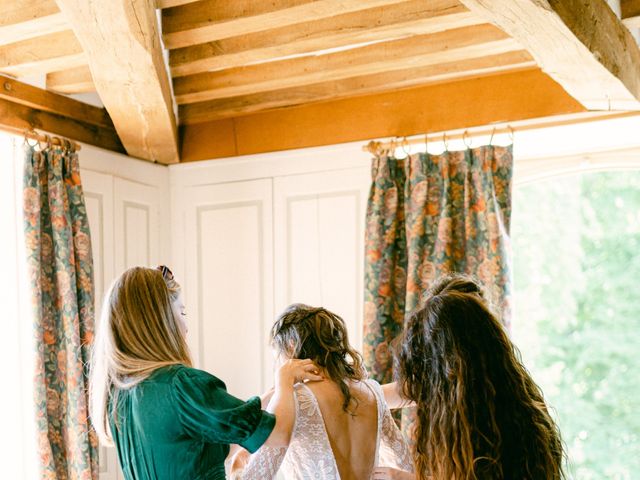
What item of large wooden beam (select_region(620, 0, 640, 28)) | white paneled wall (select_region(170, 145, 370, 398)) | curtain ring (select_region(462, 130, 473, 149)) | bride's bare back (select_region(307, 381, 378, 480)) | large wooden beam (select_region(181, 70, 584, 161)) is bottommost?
bride's bare back (select_region(307, 381, 378, 480))

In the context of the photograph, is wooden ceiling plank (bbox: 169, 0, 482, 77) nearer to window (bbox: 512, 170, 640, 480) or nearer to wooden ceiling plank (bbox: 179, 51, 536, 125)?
wooden ceiling plank (bbox: 179, 51, 536, 125)

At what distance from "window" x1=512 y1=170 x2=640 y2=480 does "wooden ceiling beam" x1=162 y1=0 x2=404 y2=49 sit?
183 centimetres

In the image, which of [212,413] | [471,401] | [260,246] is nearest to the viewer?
[471,401]

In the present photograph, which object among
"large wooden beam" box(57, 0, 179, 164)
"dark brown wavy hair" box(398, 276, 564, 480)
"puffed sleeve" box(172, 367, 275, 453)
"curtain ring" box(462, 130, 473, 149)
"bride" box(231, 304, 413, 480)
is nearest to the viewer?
"dark brown wavy hair" box(398, 276, 564, 480)

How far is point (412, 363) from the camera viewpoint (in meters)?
1.95

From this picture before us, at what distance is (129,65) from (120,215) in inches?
45.2

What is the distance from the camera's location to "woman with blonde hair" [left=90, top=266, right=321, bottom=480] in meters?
2.18

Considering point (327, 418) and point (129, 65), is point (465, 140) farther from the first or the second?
point (327, 418)

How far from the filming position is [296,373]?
2350 millimetres

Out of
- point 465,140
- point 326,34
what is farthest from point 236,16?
point 465,140

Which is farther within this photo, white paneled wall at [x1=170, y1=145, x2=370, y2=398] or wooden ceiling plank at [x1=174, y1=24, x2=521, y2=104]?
white paneled wall at [x1=170, y1=145, x2=370, y2=398]

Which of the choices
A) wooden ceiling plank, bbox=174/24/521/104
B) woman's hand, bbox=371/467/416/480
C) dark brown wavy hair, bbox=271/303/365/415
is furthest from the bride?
wooden ceiling plank, bbox=174/24/521/104

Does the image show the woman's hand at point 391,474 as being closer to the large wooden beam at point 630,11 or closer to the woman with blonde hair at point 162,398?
the woman with blonde hair at point 162,398

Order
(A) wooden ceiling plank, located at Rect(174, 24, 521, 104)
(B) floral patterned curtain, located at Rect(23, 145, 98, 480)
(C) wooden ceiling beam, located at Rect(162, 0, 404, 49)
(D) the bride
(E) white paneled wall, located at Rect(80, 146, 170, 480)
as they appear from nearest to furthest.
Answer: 1. (D) the bride
2. (C) wooden ceiling beam, located at Rect(162, 0, 404, 49)
3. (A) wooden ceiling plank, located at Rect(174, 24, 521, 104)
4. (B) floral patterned curtain, located at Rect(23, 145, 98, 480)
5. (E) white paneled wall, located at Rect(80, 146, 170, 480)
